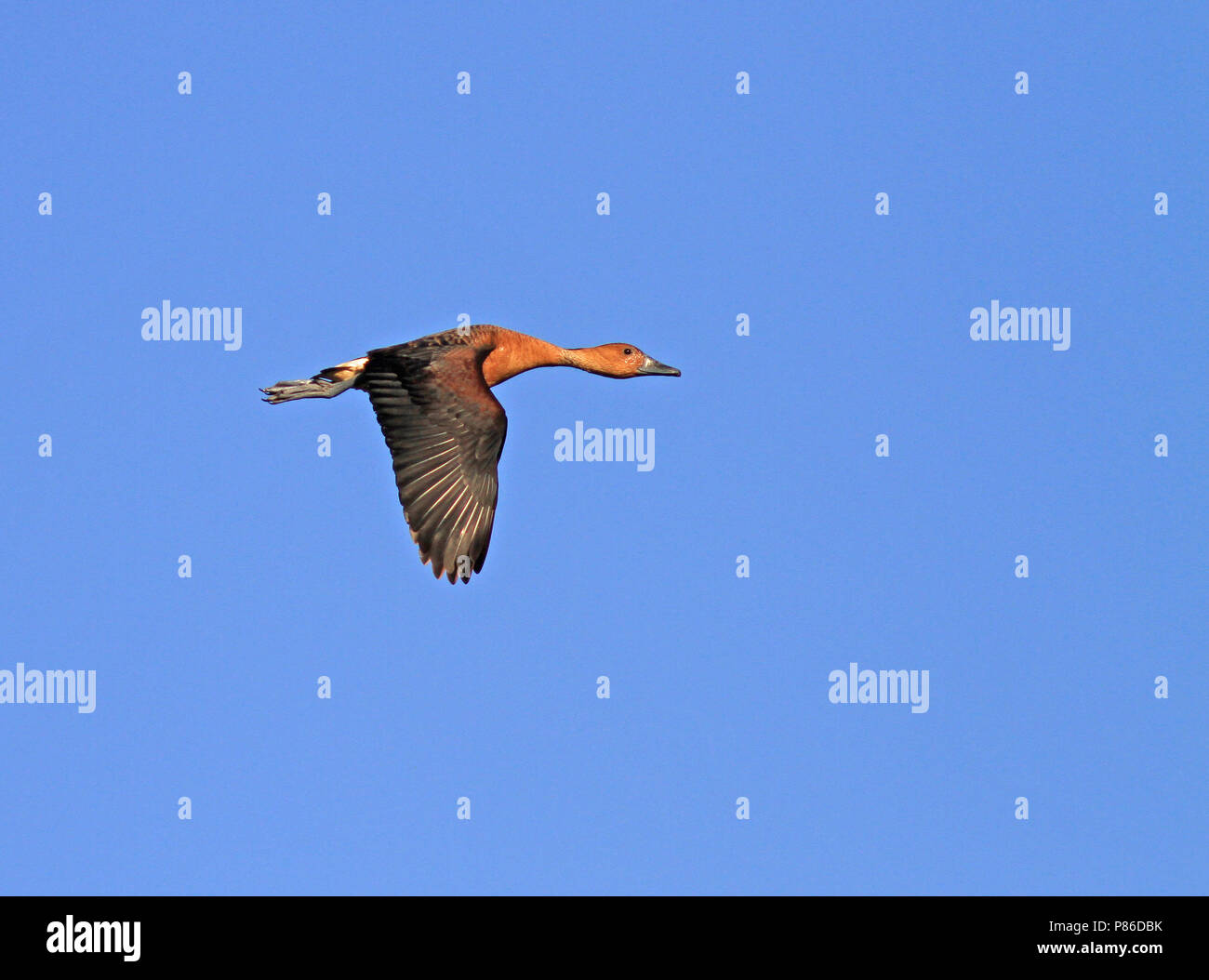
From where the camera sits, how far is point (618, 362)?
23031mm

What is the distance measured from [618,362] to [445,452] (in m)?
4.18

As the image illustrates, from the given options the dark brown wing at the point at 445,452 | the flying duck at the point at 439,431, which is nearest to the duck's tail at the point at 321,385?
the flying duck at the point at 439,431

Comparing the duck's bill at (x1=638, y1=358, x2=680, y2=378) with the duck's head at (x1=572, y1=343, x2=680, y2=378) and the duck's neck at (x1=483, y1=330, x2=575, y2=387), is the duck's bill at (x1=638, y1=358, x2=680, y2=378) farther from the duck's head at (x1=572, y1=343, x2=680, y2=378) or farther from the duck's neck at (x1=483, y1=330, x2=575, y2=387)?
the duck's neck at (x1=483, y1=330, x2=575, y2=387)

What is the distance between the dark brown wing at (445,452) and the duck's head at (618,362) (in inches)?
117

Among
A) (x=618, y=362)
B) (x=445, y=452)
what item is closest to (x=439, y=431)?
(x=445, y=452)

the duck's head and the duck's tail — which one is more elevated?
the duck's head

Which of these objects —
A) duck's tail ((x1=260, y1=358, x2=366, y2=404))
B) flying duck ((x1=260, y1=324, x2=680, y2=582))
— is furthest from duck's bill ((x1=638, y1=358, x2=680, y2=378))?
duck's tail ((x1=260, y1=358, x2=366, y2=404))

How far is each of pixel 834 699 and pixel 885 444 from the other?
3910mm

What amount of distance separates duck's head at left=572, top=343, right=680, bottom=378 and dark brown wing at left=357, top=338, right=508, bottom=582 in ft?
9.76

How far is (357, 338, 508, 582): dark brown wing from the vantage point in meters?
19.1

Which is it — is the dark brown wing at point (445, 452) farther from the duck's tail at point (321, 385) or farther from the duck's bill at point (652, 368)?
the duck's bill at point (652, 368)

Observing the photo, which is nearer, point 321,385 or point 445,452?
point 445,452

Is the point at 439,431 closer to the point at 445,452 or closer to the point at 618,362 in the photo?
the point at 445,452
